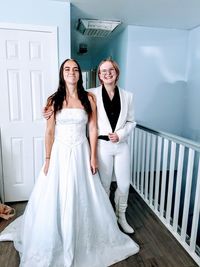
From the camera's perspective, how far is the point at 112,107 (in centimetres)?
176

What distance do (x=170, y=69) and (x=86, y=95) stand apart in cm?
205

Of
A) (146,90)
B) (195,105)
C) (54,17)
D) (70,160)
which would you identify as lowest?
(70,160)

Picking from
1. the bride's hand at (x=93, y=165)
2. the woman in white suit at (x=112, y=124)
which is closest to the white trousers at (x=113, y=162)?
the woman in white suit at (x=112, y=124)

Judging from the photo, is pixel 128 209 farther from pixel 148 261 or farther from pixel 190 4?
pixel 190 4

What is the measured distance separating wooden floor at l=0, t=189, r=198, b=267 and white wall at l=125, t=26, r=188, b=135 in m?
1.48

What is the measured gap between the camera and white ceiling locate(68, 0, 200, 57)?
7.43ft

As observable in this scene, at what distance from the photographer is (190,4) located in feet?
7.48

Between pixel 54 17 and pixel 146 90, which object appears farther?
pixel 146 90

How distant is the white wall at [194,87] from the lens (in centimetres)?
305

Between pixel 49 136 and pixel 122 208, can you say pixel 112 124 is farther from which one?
pixel 122 208

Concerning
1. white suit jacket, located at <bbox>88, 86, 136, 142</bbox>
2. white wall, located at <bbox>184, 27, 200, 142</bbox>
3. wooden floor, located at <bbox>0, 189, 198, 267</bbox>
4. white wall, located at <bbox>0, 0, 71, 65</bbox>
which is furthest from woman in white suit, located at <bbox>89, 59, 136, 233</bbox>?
white wall, located at <bbox>184, 27, 200, 142</bbox>

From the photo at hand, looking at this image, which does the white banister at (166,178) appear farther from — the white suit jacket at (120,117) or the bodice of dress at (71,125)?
the bodice of dress at (71,125)

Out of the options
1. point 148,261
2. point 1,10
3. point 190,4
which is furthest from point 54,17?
point 148,261

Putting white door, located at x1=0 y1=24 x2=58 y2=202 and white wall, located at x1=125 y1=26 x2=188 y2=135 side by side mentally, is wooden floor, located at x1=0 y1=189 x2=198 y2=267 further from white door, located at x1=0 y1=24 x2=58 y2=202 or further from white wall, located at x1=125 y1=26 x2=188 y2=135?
white wall, located at x1=125 y1=26 x2=188 y2=135
